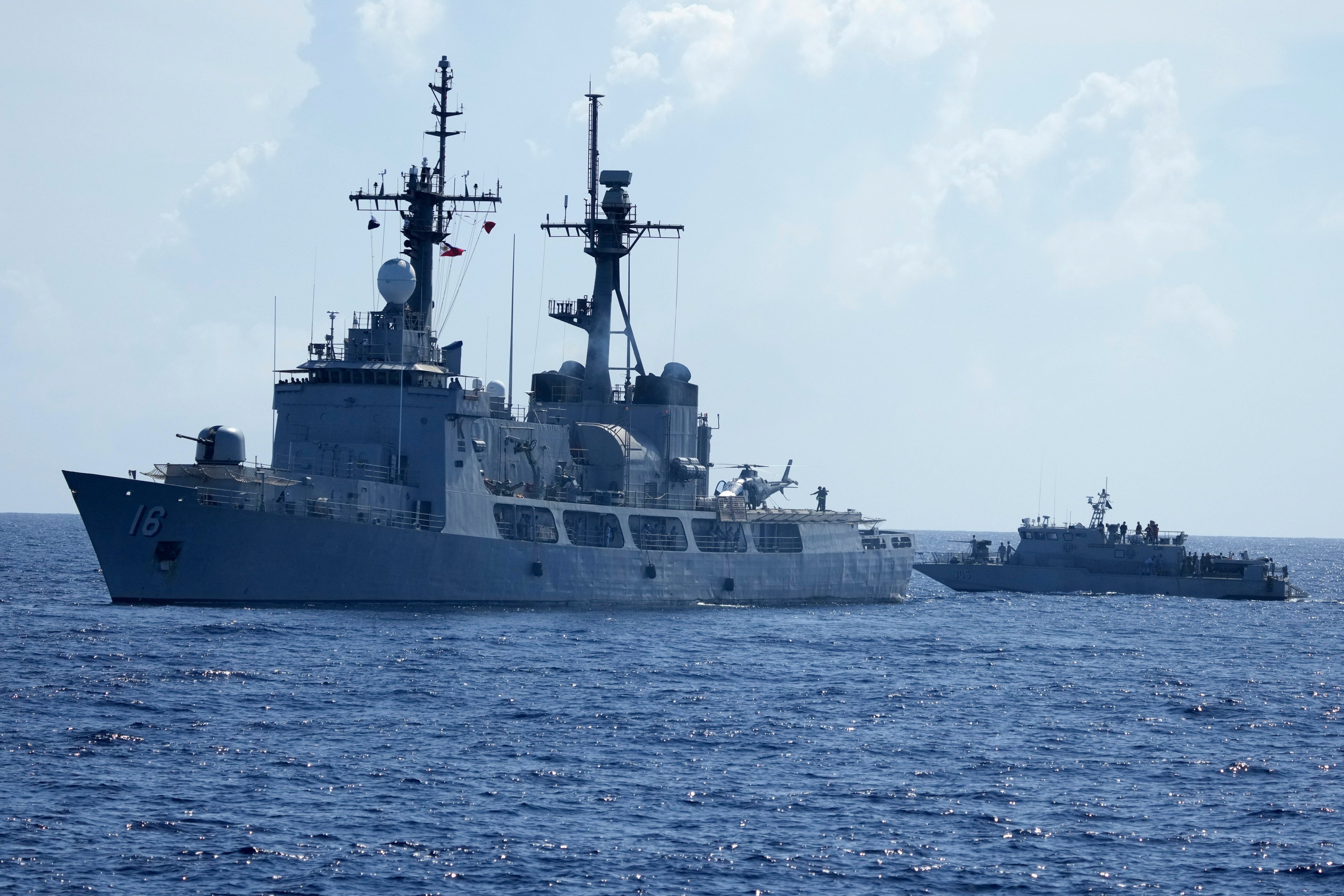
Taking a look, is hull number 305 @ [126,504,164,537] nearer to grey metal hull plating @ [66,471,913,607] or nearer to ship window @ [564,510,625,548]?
grey metal hull plating @ [66,471,913,607]

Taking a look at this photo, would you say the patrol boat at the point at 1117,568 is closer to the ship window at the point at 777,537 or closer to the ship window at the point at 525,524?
the ship window at the point at 777,537

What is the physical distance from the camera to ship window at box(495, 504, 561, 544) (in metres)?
42.7

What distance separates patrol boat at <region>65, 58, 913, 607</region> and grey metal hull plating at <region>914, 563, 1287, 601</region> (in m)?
17.2

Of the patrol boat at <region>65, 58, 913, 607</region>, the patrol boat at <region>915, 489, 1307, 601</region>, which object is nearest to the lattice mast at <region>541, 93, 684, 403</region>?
the patrol boat at <region>65, 58, 913, 607</region>

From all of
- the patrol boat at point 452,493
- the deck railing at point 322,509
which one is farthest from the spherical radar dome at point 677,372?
the deck railing at point 322,509

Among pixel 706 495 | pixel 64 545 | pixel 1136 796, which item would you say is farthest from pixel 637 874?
pixel 64 545

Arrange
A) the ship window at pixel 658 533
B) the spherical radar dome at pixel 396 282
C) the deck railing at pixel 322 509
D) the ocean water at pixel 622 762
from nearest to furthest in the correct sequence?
the ocean water at pixel 622 762 < the deck railing at pixel 322 509 < the spherical radar dome at pixel 396 282 < the ship window at pixel 658 533

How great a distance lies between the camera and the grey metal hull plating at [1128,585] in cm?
7006

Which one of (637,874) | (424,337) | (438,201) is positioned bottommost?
(637,874)

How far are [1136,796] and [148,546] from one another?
79.2 feet

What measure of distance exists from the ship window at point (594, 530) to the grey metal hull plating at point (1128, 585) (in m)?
28.2

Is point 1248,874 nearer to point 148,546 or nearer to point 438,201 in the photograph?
point 148,546


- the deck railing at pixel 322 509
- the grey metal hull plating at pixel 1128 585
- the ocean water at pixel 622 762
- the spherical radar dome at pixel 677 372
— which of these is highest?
the spherical radar dome at pixel 677 372

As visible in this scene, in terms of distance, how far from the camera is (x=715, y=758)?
78.2ft
